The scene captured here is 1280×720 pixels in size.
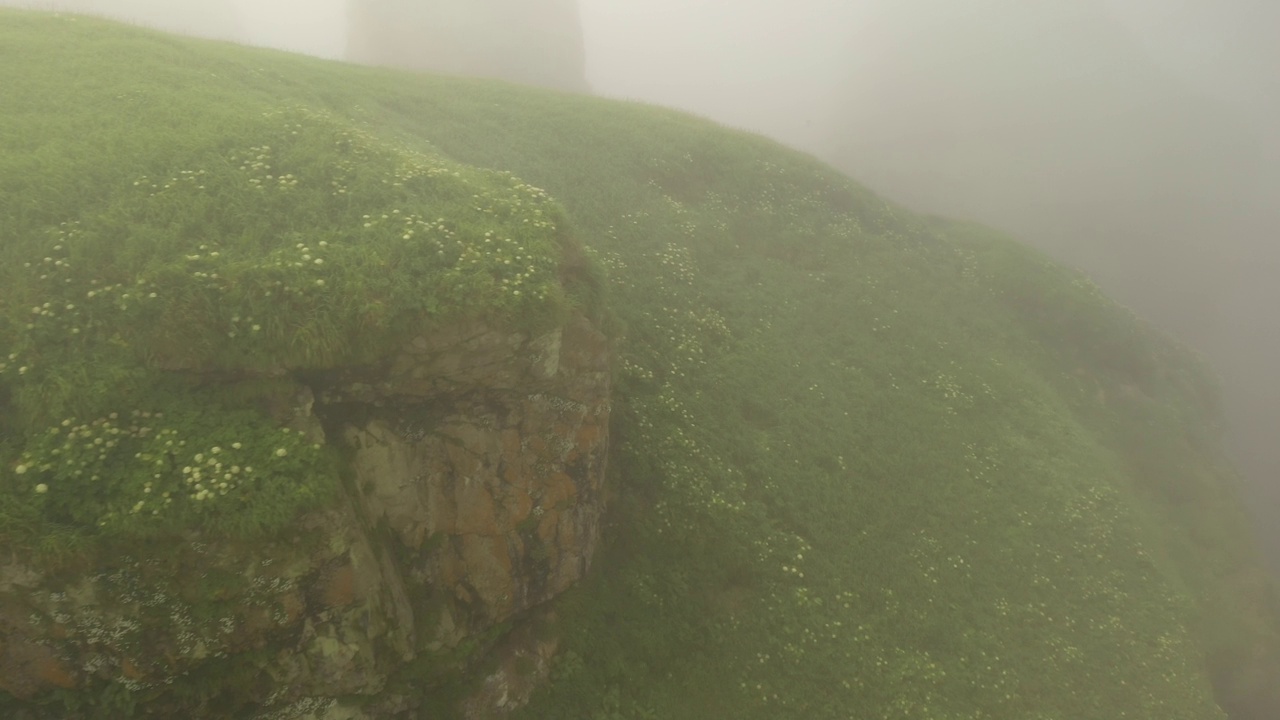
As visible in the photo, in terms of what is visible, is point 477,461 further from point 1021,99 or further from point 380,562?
point 1021,99

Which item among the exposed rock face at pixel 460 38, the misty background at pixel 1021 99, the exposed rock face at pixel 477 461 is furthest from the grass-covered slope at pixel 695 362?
the exposed rock face at pixel 460 38

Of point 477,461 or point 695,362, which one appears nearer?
point 477,461

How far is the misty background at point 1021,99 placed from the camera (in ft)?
182

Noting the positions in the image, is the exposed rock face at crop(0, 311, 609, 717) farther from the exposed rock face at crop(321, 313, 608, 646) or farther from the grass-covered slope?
the grass-covered slope

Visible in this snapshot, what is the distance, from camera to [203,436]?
8.97m

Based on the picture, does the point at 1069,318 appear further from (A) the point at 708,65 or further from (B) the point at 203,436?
(A) the point at 708,65

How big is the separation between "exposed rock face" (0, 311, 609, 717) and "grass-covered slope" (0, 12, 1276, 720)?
76 centimetres

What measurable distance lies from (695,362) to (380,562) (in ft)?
34.5

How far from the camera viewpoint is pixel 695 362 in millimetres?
18406

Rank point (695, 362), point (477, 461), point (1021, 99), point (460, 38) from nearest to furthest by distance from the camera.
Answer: point (477, 461)
point (695, 362)
point (460, 38)
point (1021, 99)

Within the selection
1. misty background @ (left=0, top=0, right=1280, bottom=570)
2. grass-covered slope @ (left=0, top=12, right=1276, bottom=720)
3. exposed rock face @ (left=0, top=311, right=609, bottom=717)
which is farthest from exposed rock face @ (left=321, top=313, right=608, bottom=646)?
misty background @ (left=0, top=0, right=1280, bottom=570)

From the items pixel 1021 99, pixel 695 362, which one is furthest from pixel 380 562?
pixel 1021 99

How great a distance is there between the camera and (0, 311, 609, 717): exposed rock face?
782 cm

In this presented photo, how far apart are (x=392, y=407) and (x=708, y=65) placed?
125 metres
